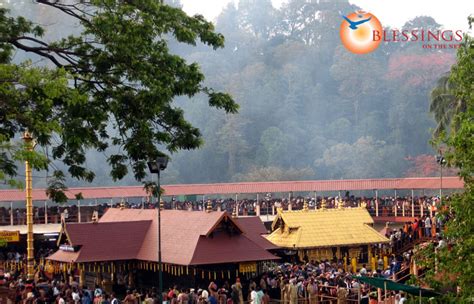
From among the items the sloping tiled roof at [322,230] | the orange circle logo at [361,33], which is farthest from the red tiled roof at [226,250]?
the orange circle logo at [361,33]

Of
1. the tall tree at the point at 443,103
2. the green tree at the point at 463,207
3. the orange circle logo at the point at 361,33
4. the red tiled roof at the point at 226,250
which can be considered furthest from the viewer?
the orange circle logo at the point at 361,33

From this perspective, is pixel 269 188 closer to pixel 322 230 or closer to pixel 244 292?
pixel 322 230

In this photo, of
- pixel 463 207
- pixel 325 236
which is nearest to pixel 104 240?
pixel 325 236

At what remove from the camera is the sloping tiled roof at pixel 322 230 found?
128ft

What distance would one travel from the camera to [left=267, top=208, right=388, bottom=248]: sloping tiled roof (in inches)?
1535

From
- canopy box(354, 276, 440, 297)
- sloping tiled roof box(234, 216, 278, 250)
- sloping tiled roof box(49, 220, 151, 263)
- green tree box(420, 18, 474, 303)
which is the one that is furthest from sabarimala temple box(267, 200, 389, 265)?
green tree box(420, 18, 474, 303)

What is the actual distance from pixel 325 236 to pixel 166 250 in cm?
914

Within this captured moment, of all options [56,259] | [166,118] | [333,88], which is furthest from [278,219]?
[333,88]

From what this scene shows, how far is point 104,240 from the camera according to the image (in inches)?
1344

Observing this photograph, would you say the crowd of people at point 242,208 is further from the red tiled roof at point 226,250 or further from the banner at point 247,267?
the banner at point 247,267

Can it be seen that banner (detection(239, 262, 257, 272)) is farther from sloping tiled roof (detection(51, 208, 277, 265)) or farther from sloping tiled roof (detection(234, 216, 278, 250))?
sloping tiled roof (detection(234, 216, 278, 250))

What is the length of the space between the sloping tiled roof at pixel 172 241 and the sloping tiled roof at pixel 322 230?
6087mm

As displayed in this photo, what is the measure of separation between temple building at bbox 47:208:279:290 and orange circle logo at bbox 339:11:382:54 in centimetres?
6242

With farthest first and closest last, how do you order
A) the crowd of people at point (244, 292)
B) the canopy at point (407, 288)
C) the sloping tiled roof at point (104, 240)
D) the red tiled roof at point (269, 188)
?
the red tiled roof at point (269, 188) → the sloping tiled roof at point (104, 240) → the crowd of people at point (244, 292) → the canopy at point (407, 288)
